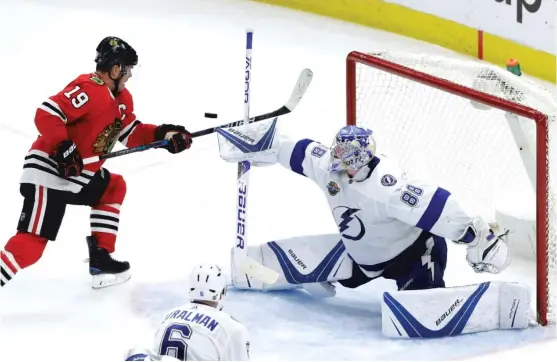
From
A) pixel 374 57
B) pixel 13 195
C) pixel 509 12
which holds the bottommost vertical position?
pixel 13 195

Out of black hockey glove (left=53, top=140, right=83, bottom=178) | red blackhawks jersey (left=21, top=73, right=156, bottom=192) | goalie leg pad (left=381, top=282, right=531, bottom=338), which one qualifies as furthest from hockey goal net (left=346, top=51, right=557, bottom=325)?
black hockey glove (left=53, top=140, right=83, bottom=178)

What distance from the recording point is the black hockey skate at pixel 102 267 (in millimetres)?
4445

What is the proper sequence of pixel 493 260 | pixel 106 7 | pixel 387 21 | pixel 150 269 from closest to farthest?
1. pixel 493 260
2. pixel 150 269
3. pixel 387 21
4. pixel 106 7

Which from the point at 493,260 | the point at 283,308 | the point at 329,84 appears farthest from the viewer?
the point at 329,84

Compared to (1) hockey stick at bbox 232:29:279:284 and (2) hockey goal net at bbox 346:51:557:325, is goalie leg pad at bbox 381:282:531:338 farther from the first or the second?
(1) hockey stick at bbox 232:29:279:284

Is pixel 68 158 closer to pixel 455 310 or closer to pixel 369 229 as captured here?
pixel 369 229

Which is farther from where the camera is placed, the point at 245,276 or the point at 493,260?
the point at 245,276

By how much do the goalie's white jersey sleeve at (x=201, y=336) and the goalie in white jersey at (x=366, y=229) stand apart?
0.89m

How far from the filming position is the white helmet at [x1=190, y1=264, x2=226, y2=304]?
3234 mm

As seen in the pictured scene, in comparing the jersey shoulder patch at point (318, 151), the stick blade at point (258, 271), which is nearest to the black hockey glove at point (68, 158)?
the stick blade at point (258, 271)

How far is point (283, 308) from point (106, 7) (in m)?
3.68

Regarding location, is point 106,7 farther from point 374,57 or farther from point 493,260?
point 493,260

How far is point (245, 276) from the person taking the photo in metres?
4.38

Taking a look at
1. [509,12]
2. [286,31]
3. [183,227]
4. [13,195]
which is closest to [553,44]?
[509,12]
